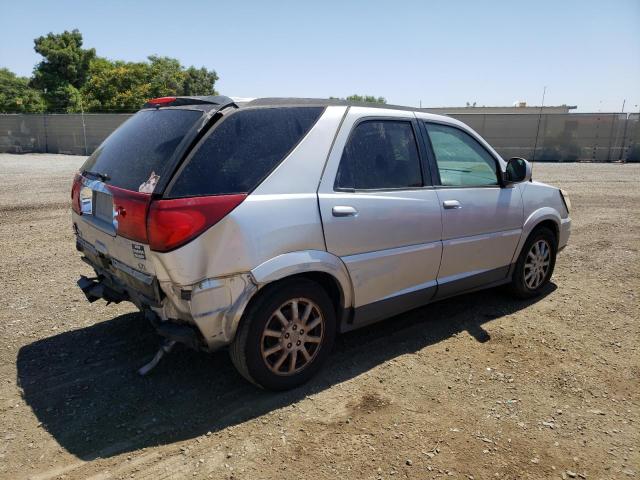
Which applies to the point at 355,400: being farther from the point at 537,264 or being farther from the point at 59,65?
the point at 59,65

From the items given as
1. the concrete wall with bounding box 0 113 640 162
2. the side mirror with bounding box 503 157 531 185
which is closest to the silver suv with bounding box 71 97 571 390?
the side mirror with bounding box 503 157 531 185

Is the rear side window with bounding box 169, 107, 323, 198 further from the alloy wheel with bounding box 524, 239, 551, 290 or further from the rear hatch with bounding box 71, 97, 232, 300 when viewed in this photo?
the alloy wheel with bounding box 524, 239, 551, 290

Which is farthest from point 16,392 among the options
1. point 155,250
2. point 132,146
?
point 132,146

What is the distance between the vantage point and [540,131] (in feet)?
78.9

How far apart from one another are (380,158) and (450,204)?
75 cm

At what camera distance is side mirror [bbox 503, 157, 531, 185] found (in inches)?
169

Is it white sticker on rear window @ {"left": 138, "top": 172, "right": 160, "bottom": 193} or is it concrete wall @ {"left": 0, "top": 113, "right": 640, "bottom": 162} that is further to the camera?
concrete wall @ {"left": 0, "top": 113, "right": 640, "bottom": 162}

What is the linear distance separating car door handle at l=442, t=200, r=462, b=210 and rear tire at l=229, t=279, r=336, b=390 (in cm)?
128

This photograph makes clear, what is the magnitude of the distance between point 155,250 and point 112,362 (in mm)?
1375

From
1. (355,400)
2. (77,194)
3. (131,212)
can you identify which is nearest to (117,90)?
(77,194)

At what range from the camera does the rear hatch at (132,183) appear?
8.91ft

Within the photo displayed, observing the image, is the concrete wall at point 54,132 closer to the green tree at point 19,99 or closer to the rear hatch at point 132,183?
the green tree at point 19,99

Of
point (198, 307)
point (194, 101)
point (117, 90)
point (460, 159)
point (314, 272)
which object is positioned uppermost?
point (117, 90)

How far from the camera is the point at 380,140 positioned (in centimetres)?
353
